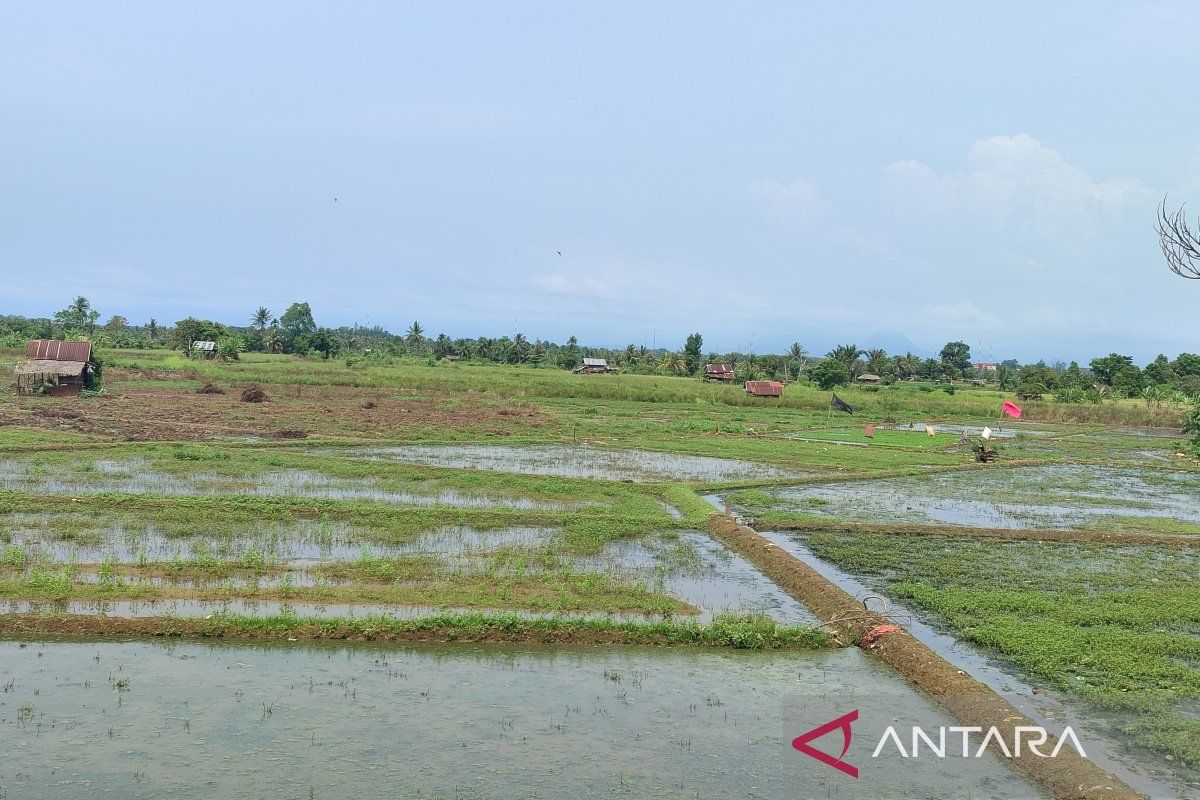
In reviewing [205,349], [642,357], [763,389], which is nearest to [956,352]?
[642,357]

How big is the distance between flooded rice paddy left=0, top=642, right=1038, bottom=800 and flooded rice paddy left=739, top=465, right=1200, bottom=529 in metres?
10.3

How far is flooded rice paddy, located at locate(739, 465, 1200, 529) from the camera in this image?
61.8ft

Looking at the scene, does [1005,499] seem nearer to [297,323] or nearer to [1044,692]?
[1044,692]

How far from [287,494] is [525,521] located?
524 cm

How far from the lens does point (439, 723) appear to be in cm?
749

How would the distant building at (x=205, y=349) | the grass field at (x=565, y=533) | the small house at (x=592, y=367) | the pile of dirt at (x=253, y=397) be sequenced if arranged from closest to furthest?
the grass field at (x=565, y=533), the pile of dirt at (x=253, y=397), the distant building at (x=205, y=349), the small house at (x=592, y=367)

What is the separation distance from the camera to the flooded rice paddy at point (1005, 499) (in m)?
18.8

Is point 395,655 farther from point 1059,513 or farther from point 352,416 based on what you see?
point 352,416

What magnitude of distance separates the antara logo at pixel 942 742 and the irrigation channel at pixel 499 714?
107 millimetres

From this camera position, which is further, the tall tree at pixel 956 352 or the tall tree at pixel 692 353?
the tall tree at pixel 956 352

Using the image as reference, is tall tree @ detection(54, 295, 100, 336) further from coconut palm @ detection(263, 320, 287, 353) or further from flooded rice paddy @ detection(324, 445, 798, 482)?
flooded rice paddy @ detection(324, 445, 798, 482)

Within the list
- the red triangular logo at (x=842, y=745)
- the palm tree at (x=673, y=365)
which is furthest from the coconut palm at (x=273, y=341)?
the red triangular logo at (x=842, y=745)

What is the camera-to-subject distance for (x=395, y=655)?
29.9 ft

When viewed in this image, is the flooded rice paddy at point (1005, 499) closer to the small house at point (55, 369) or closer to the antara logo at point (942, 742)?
the antara logo at point (942, 742)
